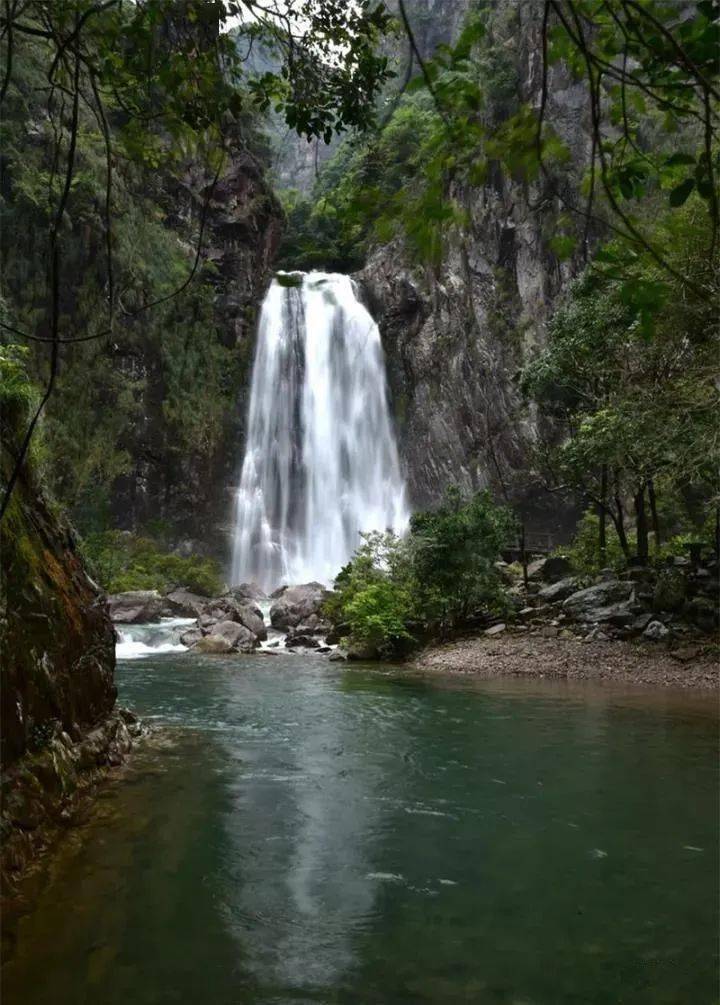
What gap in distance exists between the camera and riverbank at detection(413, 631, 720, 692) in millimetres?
11641

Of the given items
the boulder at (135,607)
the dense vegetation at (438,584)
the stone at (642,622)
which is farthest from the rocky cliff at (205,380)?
the stone at (642,622)

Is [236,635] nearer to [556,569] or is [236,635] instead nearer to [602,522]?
[556,569]

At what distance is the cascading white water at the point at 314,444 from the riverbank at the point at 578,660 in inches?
559

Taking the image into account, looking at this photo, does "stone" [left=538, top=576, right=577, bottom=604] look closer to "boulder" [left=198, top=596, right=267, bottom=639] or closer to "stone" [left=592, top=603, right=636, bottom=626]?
"stone" [left=592, top=603, right=636, bottom=626]

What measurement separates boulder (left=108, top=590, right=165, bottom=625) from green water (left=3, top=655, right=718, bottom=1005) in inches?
523

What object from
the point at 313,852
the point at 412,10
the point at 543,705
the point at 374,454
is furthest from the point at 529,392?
the point at 412,10

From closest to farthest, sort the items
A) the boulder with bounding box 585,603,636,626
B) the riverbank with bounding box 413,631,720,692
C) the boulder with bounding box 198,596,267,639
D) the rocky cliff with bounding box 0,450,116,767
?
the rocky cliff with bounding box 0,450,116,767, the riverbank with bounding box 413,631,720,692, the boulder with bounding box 585,603,636,626, the boulder with bounding box 198,596,267,639

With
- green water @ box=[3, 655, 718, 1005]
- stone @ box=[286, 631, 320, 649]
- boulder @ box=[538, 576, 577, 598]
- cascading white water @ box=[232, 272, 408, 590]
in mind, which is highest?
cascading white water @ box=[232, 272, 408, 590]

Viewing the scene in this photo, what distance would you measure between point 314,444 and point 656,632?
19.4m

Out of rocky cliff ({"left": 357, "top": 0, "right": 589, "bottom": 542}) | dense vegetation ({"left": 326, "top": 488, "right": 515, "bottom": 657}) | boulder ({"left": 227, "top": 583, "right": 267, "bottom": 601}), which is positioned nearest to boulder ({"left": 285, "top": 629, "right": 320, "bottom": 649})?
dense vegetation ({"left": 326, "top": 488, "right": 515, "bottom": 657})

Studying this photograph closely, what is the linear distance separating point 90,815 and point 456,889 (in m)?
2.38

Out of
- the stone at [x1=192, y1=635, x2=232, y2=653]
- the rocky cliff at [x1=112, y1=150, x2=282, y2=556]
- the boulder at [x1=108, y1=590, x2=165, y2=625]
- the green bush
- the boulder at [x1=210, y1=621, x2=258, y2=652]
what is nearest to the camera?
the stone at [x1=192, y1=635, x2=232, y2=653]

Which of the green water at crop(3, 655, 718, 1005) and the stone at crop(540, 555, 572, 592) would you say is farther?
the stone at crop(540, 555, 572, 592)

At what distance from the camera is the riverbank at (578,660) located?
1164 centimetres
